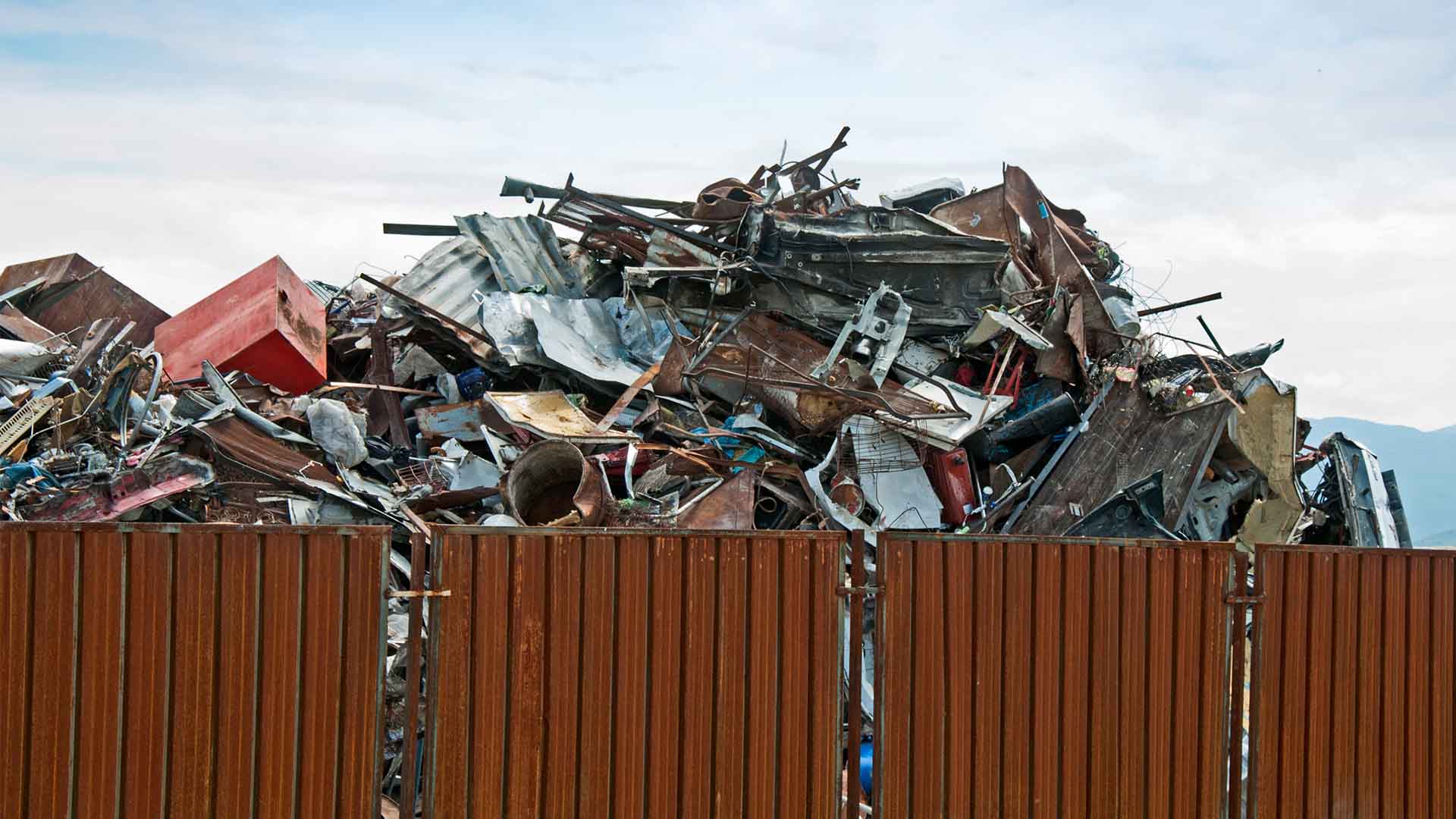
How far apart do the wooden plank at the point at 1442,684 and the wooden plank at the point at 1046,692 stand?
211cm

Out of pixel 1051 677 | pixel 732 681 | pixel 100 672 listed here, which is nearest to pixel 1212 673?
pixel 1051 677

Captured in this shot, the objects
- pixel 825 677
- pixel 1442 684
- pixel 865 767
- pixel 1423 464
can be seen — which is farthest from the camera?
pixel 1423 464

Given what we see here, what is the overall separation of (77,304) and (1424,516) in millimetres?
69547

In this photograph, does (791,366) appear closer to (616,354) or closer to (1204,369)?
(616,354)

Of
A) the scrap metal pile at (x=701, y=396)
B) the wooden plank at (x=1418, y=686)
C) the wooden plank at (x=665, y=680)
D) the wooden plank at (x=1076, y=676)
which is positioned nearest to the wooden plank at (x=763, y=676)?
the wooden plank at (x=665, y=680)

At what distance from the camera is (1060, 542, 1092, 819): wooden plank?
189 inches

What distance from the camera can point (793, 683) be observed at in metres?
4.64

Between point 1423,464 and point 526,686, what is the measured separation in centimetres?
8328

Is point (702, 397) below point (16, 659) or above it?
above

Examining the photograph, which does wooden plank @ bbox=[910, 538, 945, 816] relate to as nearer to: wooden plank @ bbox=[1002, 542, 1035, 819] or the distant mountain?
wooden plank @ bbox=[1002, 542, 1035, 819]

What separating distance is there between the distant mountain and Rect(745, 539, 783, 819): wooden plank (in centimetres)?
5100

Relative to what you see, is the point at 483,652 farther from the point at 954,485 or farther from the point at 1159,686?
the point at 954,485

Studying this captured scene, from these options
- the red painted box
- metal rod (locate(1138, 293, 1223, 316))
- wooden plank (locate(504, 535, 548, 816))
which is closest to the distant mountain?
metal rod (locate(1138, 293, 1223, 316))

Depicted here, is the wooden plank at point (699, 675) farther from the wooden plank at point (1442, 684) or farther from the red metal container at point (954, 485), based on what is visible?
the red metal container at point (954, 485)
